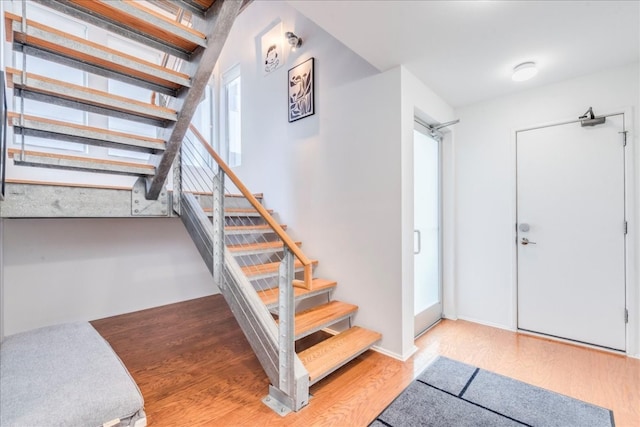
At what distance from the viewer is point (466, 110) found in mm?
3252

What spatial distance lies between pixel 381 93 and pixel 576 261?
2.36 metres

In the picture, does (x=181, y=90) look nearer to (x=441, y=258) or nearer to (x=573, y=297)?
(x=441, y=258)

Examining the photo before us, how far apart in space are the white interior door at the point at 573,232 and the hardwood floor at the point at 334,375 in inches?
9.5

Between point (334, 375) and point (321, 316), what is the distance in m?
0.45

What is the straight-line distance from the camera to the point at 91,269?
11.3 feet

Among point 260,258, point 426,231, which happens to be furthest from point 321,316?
point 426,231

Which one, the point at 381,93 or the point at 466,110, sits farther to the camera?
the point at 466,110

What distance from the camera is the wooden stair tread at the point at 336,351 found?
196 cm

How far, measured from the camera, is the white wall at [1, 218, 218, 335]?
9.98 feet

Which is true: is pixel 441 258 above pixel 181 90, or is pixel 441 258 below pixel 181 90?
below

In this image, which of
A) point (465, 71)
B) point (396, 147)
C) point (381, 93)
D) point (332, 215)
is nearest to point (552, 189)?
point (465, 71)

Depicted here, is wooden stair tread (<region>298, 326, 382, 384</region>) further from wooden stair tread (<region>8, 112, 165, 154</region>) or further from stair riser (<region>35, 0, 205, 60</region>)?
stair riser (<region>35, 0, 205, 60</region>)

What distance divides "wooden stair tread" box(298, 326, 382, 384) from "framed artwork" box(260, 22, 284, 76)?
3.21 m

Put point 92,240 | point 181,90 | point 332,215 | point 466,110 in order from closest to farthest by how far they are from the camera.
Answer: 1. point 181,90
2. point 332,215
3. point 466,110
4. point 92,240
